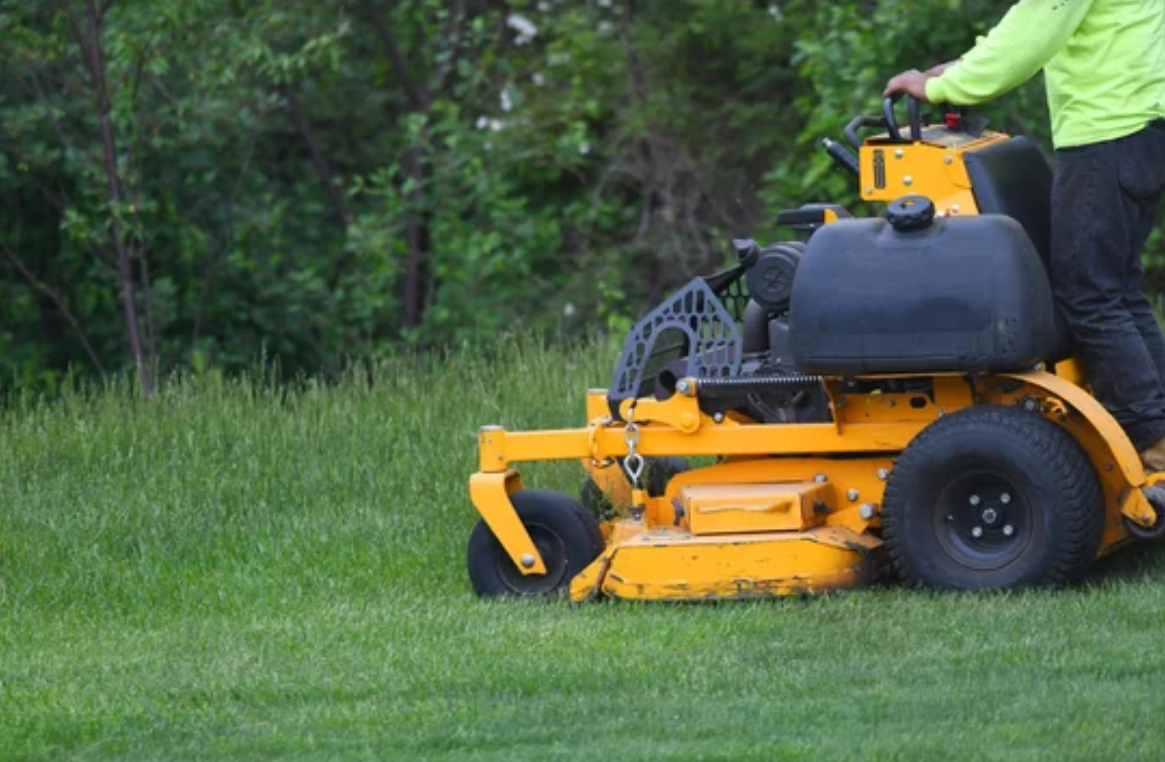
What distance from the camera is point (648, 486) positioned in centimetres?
772

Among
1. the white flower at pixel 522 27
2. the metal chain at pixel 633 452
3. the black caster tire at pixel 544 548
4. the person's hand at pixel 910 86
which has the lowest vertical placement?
the black caster tire at pixel 544 548

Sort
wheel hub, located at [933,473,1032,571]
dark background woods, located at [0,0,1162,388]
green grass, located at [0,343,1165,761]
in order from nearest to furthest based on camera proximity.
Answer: green grass, located at [0,343,1165,761]
wheel hub, located at [933,473,1032,571]
dark background woods, located at [0,0,1162,388]

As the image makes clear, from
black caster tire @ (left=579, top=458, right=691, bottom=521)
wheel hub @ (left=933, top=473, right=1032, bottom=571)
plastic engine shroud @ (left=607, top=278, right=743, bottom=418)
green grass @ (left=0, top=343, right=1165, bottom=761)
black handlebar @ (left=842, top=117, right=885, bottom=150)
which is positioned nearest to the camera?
green grass @ (left=0, top=343, right=1165, bottom=761)

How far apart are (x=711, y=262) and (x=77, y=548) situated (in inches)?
402

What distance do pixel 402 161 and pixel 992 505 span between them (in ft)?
39.7

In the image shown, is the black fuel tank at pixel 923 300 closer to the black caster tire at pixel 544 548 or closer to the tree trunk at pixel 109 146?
the black caster tire at pixel 544 548

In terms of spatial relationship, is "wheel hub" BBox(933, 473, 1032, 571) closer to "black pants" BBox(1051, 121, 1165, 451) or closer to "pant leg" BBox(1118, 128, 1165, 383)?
"black pants" BBox(1051, 121, 1165, 451)

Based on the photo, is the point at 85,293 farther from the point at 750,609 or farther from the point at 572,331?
the point at 750,609

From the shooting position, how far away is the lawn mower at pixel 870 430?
20.8 feet

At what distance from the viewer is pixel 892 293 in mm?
6395

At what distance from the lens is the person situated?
6531mm

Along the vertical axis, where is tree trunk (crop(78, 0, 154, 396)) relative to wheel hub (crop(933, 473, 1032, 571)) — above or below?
above

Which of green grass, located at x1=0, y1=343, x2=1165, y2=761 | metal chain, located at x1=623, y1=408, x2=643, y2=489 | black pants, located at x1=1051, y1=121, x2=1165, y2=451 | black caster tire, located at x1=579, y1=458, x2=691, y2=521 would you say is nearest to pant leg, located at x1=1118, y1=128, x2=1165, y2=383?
black pants, located at x1=1051, y1=121, x2=1165, y2=451

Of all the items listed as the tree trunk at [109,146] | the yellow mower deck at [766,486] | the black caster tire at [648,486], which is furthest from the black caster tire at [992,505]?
the tree trunk at [109,146]
